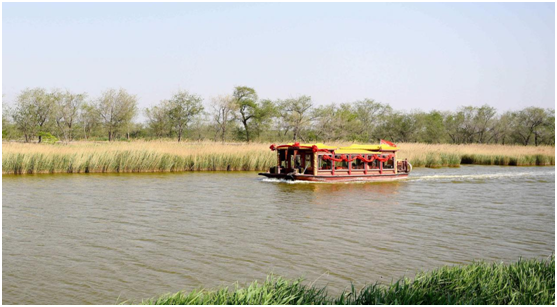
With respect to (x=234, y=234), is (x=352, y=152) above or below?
above

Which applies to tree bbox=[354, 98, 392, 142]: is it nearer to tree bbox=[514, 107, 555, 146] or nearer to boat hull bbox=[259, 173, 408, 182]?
tree bbox=[514, 107, 555, 146]

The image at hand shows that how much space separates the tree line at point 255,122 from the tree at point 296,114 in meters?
0.10

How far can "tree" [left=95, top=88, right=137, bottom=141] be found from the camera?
46000mm

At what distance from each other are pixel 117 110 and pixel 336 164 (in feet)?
93.5

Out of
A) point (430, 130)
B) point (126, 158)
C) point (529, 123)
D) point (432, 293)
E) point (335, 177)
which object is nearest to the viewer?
point (432, 293)

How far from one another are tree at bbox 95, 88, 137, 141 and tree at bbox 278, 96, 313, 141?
52.0ft

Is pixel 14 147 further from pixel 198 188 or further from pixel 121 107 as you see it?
pixel 121 107

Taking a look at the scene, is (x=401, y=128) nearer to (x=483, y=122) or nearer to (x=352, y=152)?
(x=483, y=122)

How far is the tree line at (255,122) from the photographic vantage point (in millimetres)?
43625

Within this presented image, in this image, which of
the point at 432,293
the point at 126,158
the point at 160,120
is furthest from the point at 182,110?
the point at 432,293

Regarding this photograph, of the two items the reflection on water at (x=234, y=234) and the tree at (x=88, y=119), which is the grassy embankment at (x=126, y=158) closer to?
the reflection on water at (x=234, y=234)

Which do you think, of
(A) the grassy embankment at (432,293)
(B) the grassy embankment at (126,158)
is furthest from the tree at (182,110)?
(A) the grassy embankment at (432,293)

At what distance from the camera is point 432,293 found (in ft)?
17.7

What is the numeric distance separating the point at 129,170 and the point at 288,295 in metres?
18.8
